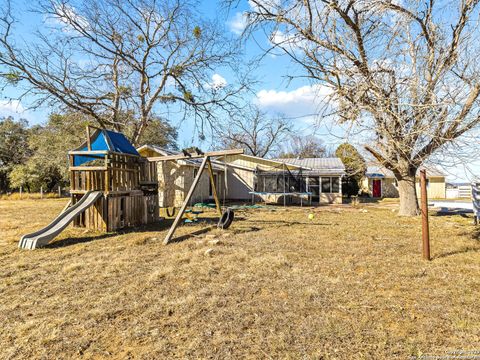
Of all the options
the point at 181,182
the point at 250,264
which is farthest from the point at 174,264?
the point at 181,182

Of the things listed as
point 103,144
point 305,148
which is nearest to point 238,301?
point 103,144

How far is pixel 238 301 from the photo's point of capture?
337 centimetres

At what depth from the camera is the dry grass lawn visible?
246 centimetres

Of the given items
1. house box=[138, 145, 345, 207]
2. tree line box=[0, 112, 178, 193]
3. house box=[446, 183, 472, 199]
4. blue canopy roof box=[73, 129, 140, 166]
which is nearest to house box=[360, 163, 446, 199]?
house box=[446, 183, 472, 199]

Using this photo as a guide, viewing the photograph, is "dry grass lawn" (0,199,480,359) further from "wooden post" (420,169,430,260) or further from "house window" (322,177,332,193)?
"house window" (322,177,332,193)

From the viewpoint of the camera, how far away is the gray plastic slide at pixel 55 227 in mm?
6059

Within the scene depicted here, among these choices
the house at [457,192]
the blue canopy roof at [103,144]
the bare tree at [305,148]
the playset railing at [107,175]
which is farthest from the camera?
the bare tree at [305,148]

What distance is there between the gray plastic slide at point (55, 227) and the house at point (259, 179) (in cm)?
812

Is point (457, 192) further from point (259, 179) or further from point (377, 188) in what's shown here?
Answer: point (259, 179)

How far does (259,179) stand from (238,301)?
17450 millimetres

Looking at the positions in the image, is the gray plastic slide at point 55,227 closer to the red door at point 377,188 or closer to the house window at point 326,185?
the house window at point 326,185

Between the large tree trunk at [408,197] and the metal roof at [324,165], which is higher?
the metal roof at [324,165]

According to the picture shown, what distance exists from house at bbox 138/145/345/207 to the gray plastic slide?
812 cm

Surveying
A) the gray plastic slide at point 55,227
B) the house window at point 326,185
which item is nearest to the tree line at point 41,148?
the gray plastic slide at point 55,227
